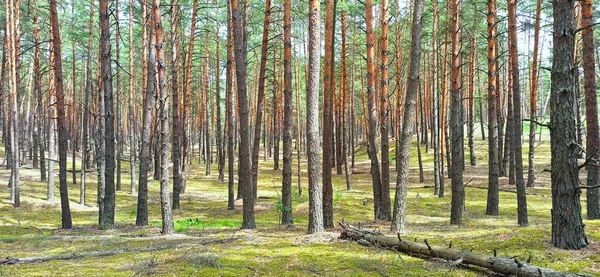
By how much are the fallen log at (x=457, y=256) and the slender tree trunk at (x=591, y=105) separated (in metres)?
6.19

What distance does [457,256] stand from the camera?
591cm

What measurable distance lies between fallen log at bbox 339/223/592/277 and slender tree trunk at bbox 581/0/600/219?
619 cm

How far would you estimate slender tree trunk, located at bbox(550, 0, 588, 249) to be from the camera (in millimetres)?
5879

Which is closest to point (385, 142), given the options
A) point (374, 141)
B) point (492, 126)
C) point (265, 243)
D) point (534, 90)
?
point (374, 141)

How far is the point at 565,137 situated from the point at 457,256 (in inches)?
90.1

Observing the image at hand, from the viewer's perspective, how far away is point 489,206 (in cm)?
1452

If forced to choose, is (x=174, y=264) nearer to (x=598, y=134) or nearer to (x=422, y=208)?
(x=598, y=134)

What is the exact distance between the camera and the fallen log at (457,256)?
485cm

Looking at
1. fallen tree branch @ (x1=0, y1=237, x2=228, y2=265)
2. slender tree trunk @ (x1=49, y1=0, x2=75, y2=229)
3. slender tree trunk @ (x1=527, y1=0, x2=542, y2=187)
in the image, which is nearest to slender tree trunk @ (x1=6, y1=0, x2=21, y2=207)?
slender tree trunk @ (x1=49, y1=0, x2=75, y2=229)

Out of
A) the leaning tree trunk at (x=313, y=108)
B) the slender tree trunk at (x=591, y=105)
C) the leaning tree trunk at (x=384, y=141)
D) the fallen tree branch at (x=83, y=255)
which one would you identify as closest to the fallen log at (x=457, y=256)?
the leaning tree trunk at (x=313, y=108)

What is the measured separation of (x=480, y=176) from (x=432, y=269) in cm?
2324

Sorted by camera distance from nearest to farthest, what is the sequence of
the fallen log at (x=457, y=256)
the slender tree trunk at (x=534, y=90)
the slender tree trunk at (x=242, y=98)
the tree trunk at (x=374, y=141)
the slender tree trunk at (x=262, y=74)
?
the fallen log at (x=457, y=256)
the slender tree trunk at (x=242, y=98)
the tree trunk at (x=374, y=141)
the slender tree trunk at (x=262, y=74)
the slender tree trunk at (x=534, y=90)

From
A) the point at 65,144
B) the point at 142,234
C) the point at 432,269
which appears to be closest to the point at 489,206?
the point at 432,269

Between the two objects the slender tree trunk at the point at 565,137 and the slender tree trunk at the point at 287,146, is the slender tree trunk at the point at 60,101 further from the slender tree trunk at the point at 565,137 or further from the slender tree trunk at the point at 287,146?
the slender tree trunk at the point at 565,137
